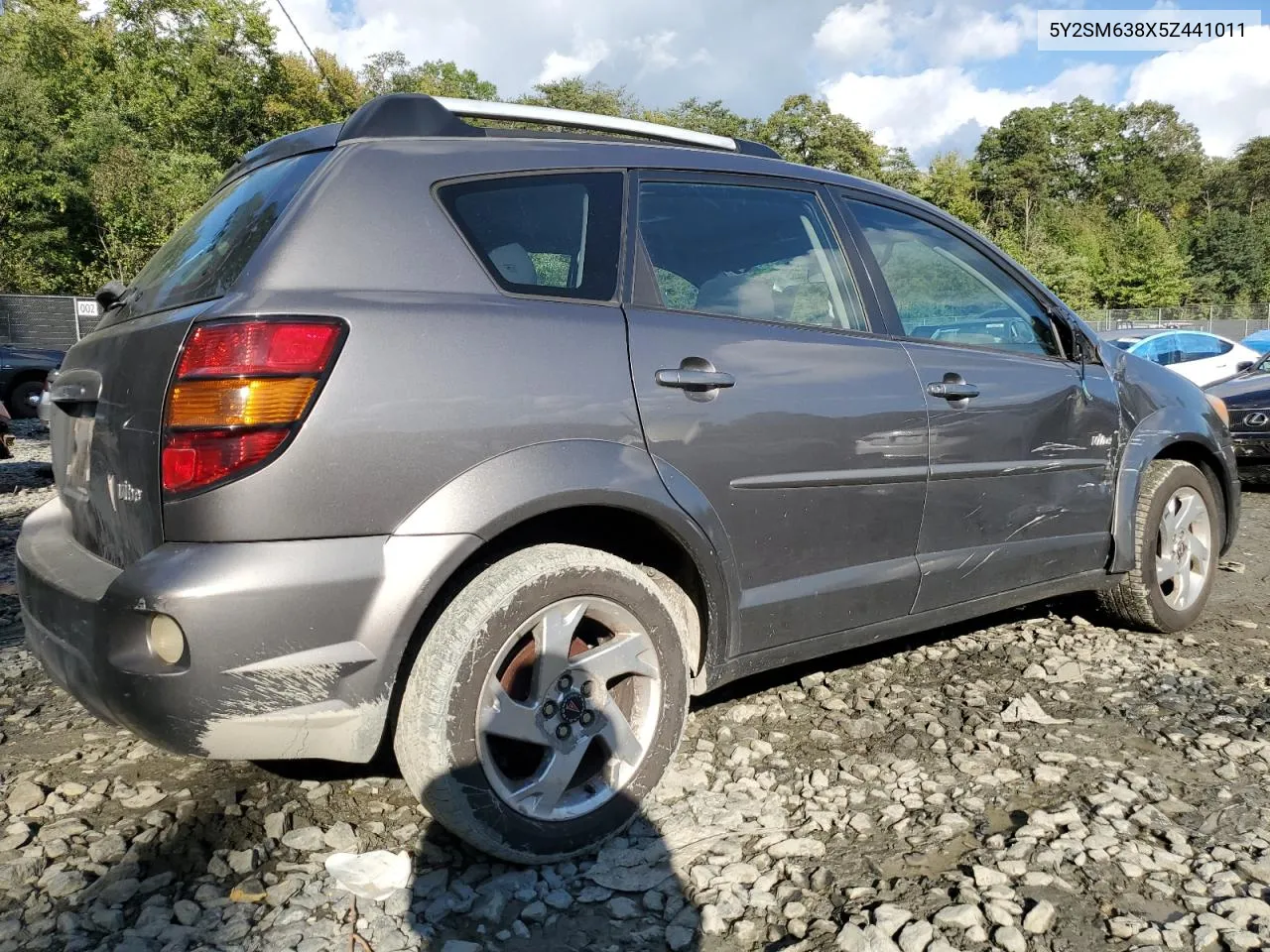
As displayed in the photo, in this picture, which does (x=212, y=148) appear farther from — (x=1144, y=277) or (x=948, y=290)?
(x=1144, y=277)

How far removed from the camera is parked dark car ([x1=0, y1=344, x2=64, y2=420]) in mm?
15047

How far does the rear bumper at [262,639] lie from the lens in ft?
6.26

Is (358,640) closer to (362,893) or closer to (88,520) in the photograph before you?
(362,893)

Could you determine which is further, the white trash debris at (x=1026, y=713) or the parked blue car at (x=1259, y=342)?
the parked blue car at (x=1259, y=342)

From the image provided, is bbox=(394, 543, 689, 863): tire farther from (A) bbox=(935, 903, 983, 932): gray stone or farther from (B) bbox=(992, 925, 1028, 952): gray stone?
(B) bbox=(992, 925, 1028, 952): gray stone

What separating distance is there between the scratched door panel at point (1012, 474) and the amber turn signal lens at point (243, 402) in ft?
6.08

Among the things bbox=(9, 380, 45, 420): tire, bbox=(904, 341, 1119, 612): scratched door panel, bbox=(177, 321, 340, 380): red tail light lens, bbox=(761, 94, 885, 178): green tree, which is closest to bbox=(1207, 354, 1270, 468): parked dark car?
bbox=(904, 341, 1119, 612): scratched door panel

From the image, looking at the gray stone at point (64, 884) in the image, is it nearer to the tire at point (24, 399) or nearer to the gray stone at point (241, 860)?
the gray stone at point (241, 860)

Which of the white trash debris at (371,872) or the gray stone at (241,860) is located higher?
the gray stone at (241,860)

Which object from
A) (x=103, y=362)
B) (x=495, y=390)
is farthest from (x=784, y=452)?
(x=103, y=362)

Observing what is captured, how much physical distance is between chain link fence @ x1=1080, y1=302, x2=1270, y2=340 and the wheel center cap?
4329 cm

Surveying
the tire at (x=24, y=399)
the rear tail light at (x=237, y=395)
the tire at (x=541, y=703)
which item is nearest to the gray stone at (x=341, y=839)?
the tire at (x=541, y=703)

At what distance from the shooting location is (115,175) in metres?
30.9

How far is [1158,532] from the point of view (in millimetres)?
3932
